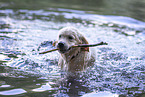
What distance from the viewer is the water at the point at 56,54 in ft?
17.0

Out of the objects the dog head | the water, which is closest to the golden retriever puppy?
the dog head

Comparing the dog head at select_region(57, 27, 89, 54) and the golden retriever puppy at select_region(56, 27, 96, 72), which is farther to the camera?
the golden retriever puppy at select_region(56, 27, 96, 72)

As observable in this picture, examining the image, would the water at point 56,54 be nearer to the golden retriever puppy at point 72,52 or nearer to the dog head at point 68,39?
the golden retriever puppy at point 72,52

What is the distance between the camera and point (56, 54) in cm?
818

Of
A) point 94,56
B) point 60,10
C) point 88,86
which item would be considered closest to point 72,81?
point 88,86

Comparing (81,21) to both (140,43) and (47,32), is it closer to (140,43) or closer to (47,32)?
(47,32)

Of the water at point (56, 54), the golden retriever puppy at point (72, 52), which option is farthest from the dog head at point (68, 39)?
the water at point (56, 54)

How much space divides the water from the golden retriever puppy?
0.94ft

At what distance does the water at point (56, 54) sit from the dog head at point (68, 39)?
85 cm

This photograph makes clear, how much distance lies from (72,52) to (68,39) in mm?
396

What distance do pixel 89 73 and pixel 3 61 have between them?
274 cm

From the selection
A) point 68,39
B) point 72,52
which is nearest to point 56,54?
point 72,52

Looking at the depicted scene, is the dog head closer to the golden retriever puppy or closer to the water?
the golden retriever puppy

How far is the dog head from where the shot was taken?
5531mm
